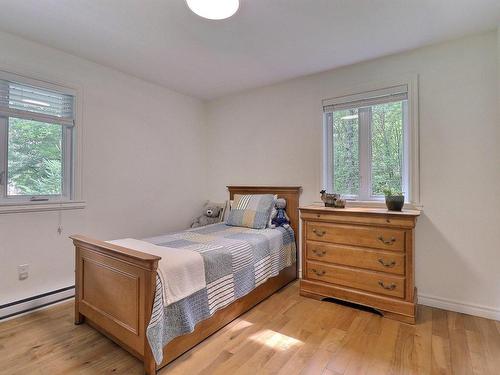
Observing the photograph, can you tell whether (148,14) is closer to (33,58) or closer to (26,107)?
(33,58)

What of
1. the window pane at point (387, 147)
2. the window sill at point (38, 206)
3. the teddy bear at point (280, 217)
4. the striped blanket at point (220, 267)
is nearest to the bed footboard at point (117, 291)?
the striped blanket at point (220, 267)

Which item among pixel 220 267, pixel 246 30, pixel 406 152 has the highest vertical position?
pixel 246 30

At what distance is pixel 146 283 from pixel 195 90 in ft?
9.25

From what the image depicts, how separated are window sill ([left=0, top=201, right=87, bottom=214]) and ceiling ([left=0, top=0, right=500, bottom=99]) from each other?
1446 millimetres

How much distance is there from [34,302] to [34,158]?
1.28m

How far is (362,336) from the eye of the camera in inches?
78.6

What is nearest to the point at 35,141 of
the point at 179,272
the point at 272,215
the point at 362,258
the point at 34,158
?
the point at 34,158

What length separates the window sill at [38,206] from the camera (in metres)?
2.28

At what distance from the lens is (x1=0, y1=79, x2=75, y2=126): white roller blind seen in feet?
7.55

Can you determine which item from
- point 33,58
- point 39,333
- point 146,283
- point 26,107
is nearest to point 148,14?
point 33,58

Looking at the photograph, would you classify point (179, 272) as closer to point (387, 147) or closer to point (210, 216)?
point (210, 216)

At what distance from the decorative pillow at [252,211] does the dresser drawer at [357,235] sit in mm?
→ 533

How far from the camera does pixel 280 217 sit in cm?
314

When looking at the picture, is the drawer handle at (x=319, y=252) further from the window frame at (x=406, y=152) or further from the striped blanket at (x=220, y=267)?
the window frame at (x=406, y=152)
